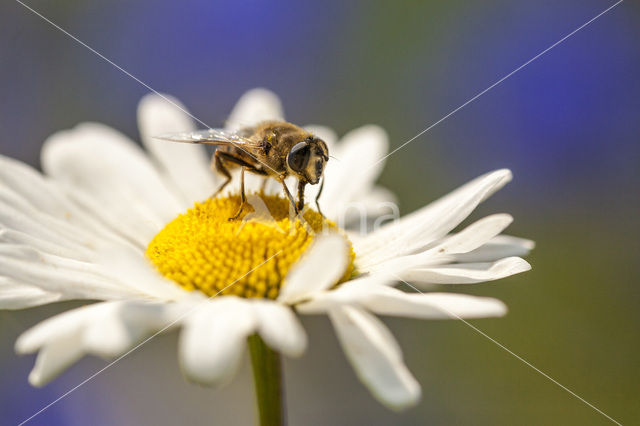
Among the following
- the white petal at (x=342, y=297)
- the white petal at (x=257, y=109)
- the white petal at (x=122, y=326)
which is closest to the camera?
the white petal at (x=122, y=326)

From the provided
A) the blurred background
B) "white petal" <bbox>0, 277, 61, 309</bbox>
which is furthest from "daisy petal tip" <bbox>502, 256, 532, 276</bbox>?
the blurred background

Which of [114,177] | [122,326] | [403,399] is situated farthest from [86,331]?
[114,177]

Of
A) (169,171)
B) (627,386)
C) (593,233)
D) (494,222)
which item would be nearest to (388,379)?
(494,222)

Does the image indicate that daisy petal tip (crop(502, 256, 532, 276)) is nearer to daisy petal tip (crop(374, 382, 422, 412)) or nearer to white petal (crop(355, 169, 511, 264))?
white petal (crop(355, 169, 511, 264))

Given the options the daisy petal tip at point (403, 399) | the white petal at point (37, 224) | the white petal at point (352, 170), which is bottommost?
the white petal at point (37, 224)

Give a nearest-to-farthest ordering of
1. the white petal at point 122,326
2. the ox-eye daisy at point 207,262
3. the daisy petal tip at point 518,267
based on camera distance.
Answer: the white petal at point 122,326 → the ox-eye daisy at point 207,262 → the daisy petal tip at point 518,267

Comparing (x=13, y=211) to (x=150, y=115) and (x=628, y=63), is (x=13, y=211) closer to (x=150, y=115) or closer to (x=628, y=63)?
(x=150, y=115)

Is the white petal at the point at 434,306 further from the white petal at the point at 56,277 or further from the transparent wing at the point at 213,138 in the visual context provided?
the transparent wing at the point at 213,138

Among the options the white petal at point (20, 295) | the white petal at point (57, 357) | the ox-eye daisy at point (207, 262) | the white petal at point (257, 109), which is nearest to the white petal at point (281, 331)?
the ox-eye daisy at point (207, 262)
